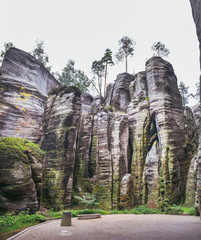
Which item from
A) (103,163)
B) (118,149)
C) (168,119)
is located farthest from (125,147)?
(168,119)

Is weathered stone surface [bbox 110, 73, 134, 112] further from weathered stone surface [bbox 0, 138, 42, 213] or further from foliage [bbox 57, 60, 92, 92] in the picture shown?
weathered stone surface [bbox 0, 138, 42, 213]

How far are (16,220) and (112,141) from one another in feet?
37.6

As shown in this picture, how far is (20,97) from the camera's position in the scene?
56.9 ft

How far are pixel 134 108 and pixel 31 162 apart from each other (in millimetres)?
13060

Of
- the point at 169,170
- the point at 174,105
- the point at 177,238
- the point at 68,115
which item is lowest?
the point at 177,238

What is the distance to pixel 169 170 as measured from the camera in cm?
1523

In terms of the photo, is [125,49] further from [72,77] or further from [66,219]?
[66,219]

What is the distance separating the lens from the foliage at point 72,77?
1255 inches

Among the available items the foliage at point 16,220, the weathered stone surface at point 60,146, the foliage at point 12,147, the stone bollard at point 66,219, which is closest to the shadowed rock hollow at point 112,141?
the weathered stone surface at point 60,146

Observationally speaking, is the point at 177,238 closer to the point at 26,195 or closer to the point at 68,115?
the point at 26,195

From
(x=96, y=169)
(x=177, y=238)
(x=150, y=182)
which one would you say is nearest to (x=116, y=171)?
(x=96, y=169)

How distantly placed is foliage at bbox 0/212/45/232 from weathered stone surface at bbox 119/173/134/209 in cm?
713

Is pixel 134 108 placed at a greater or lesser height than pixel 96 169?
greater

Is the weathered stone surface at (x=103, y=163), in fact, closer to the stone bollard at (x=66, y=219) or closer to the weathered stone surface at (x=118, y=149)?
the weathered stone surface at (x=118, y=149)
